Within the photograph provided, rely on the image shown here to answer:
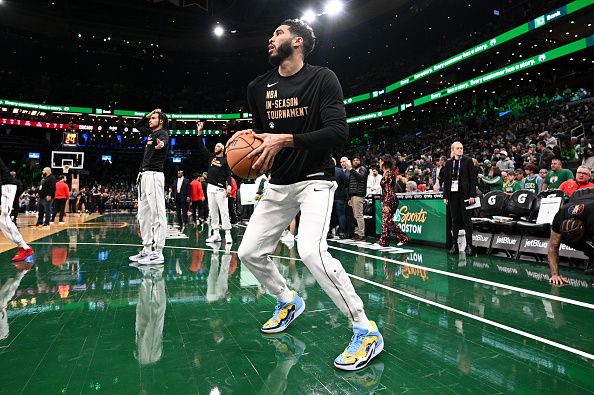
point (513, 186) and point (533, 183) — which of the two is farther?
Result: point (513, 186)

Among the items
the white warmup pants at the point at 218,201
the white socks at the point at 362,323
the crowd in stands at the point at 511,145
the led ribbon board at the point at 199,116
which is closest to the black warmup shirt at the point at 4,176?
the white warmup pants at the point at 218,201

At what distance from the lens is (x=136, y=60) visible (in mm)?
35250

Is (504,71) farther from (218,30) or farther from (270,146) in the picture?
(270,146)

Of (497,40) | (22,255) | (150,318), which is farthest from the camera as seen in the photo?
(497,40)

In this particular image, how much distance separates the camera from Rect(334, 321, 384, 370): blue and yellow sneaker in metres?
2.01

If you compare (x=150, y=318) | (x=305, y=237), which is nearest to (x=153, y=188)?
(x=150, y=318)

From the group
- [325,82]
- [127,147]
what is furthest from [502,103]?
[127,147]

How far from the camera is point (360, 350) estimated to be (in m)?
2.08

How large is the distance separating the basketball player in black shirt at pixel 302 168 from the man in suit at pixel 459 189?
4.69 meters

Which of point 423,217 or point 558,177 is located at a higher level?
point 558,177

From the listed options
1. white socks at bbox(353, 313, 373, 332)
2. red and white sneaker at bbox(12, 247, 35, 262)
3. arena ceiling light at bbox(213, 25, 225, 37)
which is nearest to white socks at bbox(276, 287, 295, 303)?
white socks at bbox(353, 313, 373, 332)

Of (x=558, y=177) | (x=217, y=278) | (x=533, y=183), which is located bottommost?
(x=217, y=278)

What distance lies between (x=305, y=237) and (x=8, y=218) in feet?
17.1

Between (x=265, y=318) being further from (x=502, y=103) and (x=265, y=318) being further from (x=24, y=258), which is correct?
(x=502, y=103)
